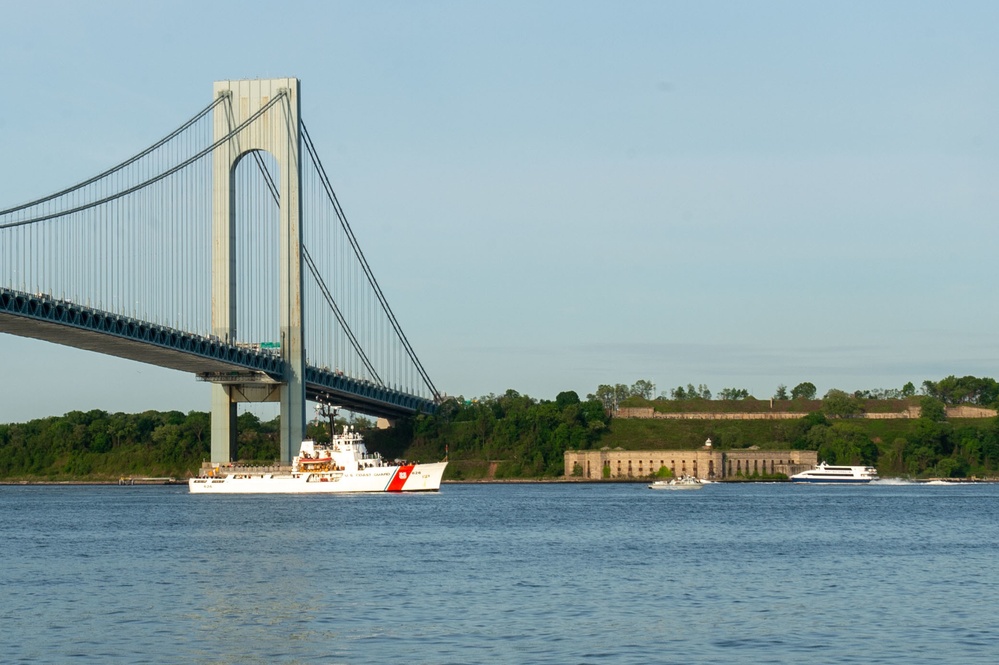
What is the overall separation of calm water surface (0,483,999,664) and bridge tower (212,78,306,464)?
3389cm

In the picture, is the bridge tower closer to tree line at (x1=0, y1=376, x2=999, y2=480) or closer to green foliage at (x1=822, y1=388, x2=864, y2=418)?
tree line at (x1=0, y1=376, x2=999, y2=480)

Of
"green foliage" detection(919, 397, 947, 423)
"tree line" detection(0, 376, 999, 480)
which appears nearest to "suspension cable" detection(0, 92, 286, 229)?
"tree line" detection(0, 376, 999, 480)

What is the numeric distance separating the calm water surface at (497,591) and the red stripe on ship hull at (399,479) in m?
30.4

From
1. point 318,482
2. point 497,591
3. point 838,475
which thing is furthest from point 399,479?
point 838,475

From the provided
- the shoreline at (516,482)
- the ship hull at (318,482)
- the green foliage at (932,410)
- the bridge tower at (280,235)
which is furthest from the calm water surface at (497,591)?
the green foliage at (932,410)

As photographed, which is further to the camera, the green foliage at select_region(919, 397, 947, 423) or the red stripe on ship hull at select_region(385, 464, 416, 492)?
the green foliage at select_region(919, 397, 947, 423)

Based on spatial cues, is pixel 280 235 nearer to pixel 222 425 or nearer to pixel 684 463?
pixel 222 425

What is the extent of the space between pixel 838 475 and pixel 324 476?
64.7 metres

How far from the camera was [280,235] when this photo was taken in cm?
9325

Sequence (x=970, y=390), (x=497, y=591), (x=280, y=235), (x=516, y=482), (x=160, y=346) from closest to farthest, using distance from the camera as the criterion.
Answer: (x=497, y=591) → (x=160, y=346) → (x=280, y=235) → (x=516, y=482) → (x=970, y=390)

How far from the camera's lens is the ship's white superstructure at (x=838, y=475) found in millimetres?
135413

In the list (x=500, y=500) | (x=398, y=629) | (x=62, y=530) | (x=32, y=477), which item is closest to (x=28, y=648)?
(x=398, y=629)

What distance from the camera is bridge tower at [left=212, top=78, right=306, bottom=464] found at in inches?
3573

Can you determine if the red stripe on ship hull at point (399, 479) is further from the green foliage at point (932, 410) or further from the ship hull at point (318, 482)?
the green foliage at point (932, 410)
